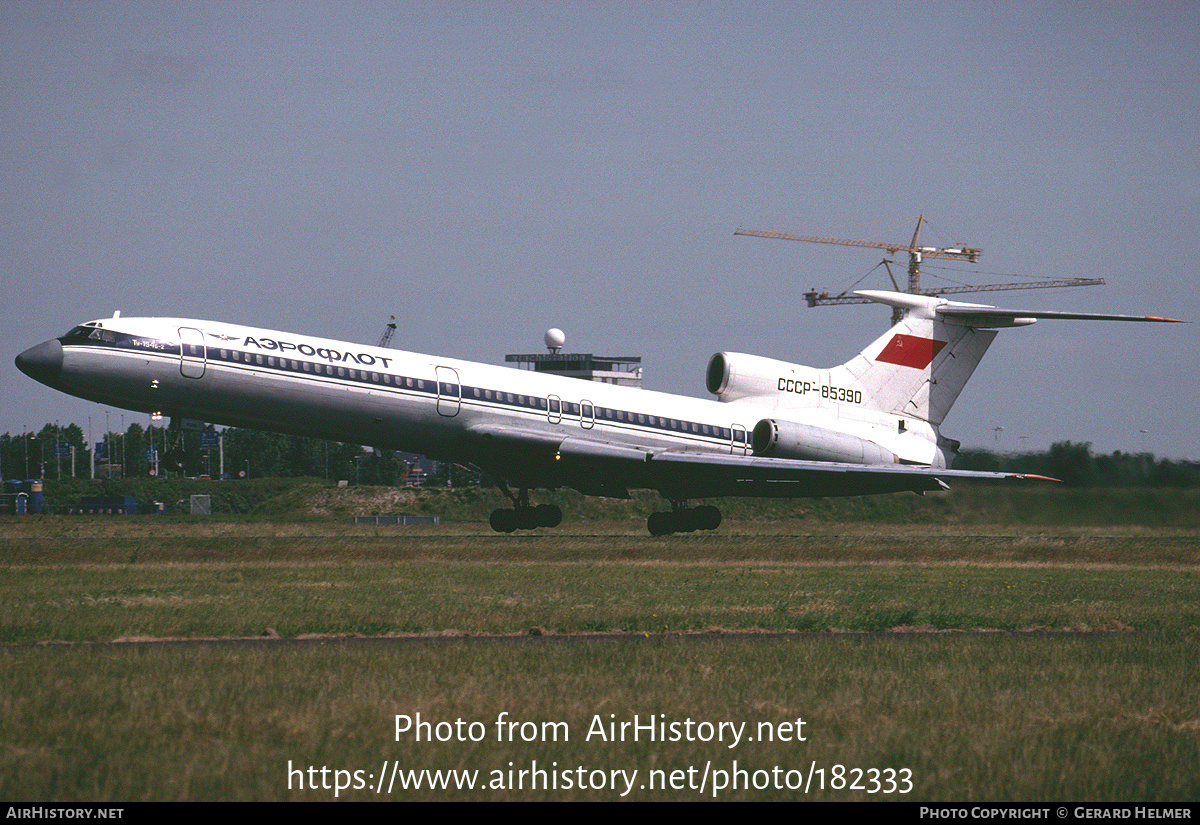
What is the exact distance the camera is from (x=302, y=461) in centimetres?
12756

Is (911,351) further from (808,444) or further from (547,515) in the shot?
(547,515)

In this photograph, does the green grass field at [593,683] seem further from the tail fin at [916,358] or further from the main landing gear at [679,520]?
the tail fin at [916,358]

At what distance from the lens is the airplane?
30578 mm

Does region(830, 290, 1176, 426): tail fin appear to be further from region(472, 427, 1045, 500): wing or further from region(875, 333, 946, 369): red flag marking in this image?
region(472, 427, 1045, 500): wing

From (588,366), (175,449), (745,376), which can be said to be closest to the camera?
(175,449)

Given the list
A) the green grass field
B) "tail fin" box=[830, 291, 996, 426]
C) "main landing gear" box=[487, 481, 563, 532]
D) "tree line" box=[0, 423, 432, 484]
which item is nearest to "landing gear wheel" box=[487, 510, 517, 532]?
"main landing gear" box=[487, 481, 563, 532]

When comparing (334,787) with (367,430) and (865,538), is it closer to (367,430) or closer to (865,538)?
(367,430)

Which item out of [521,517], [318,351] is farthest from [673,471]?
[318,351]

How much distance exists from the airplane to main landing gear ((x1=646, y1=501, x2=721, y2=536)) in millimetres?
57

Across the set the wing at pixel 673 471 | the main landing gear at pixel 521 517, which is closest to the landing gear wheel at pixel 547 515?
the main landing gear at pixel 521 517

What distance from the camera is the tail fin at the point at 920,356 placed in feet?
138

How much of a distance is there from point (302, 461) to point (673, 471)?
96.1m

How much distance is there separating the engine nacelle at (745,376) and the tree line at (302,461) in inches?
264
